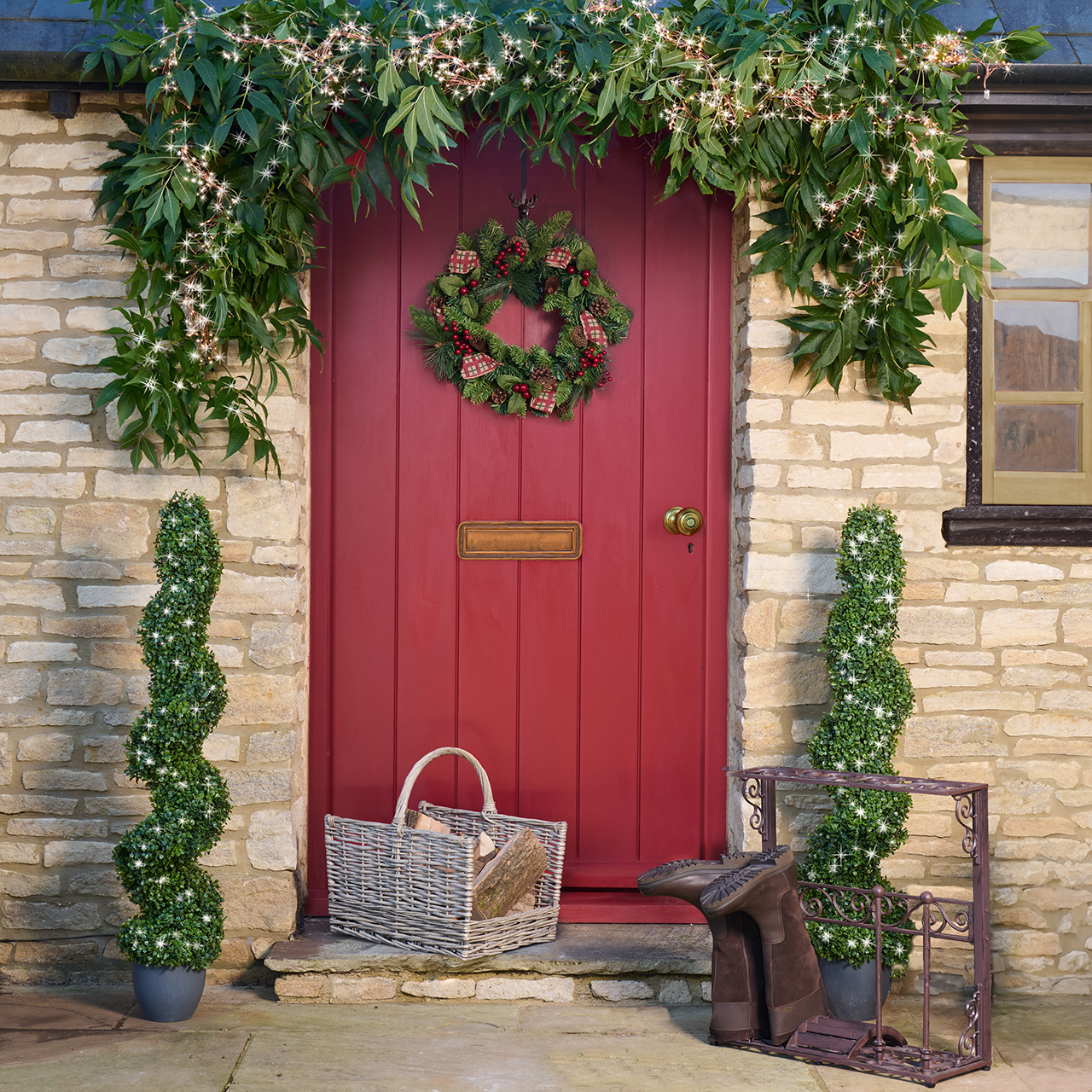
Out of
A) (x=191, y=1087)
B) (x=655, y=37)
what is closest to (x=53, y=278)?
(x=655, y=37)

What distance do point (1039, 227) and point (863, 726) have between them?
5.78 ft

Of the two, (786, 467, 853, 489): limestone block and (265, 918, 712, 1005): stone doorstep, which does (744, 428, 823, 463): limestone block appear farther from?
(265, 918, 712, 1005): stone doorstep

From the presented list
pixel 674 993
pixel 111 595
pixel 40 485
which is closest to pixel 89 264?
pixel 40 485

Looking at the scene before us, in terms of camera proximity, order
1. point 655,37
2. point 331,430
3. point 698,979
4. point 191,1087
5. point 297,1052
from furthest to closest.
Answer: point 331,430 < point 698,979 < point 655,37 < point 297,1052 < point 191,1087

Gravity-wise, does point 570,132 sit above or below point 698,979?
above

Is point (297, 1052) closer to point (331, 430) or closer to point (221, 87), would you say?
point (331, 430)

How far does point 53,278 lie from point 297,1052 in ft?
7.83

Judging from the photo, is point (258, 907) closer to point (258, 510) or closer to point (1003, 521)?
point (258, 510)

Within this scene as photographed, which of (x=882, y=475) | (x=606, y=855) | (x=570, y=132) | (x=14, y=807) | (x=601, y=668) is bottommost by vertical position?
(x=606, y=855)

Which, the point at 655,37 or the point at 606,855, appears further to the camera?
the point at 606,855

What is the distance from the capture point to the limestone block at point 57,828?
126 inches

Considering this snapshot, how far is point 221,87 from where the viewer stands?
2.90 meters

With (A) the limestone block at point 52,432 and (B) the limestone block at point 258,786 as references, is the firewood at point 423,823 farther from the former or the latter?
(A) the limestone block at point 52,432

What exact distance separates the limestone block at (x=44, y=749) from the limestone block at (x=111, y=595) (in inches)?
16.8
